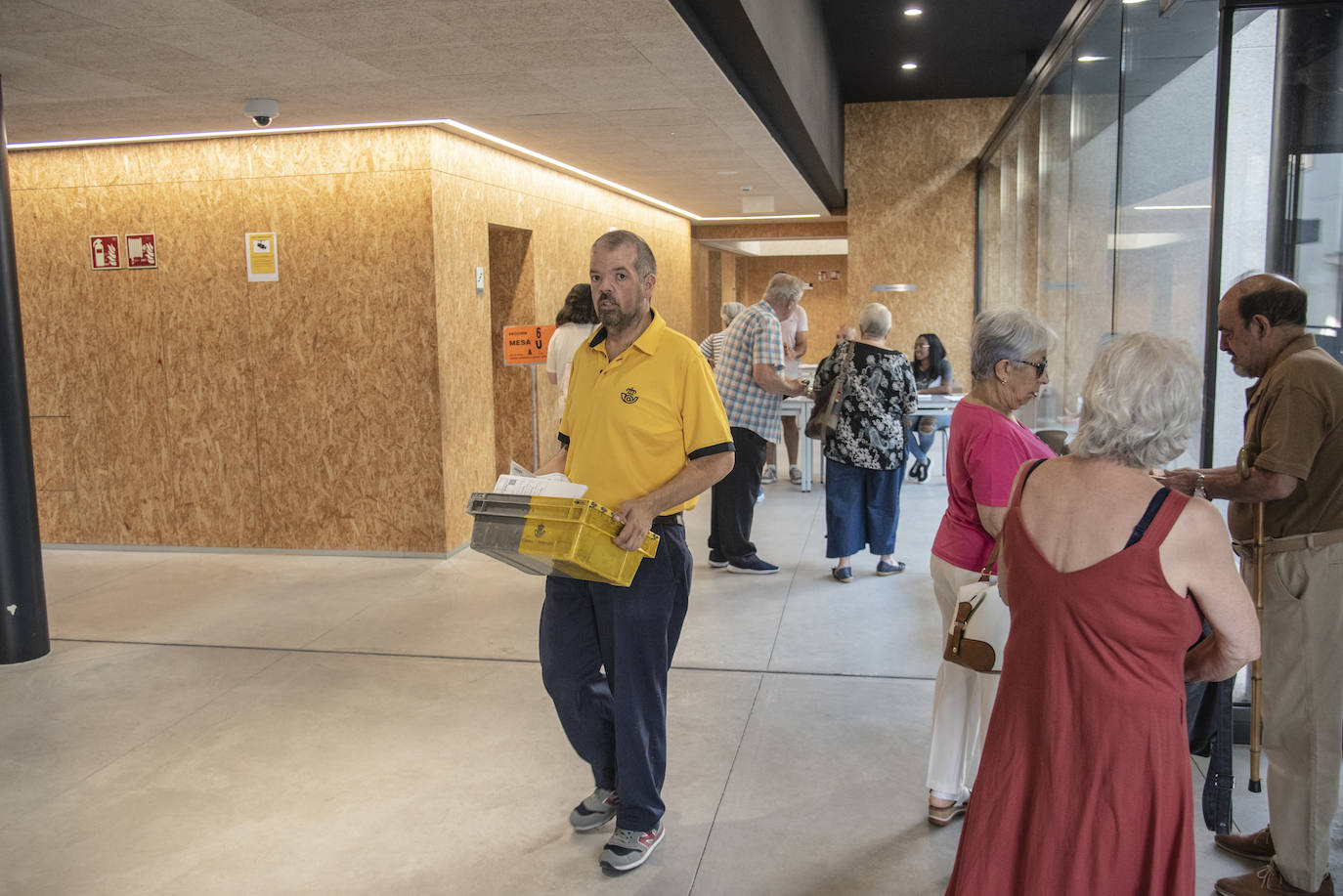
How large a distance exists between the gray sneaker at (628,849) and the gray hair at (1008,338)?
1.59m

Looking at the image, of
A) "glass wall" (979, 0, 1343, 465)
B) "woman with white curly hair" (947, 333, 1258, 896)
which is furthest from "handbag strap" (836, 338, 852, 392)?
"woman with white curly hair" (947, 333, 1258, 896)

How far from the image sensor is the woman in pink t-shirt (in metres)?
2.78

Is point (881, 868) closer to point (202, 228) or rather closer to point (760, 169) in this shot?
point (202, 228)

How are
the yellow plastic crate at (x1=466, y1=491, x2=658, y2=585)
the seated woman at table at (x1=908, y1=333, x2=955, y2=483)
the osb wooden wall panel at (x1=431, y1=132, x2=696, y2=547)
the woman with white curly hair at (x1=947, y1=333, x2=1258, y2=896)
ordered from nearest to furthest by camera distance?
the woman with white curly hair at (x1=947, y1=333, x2=1258, y2=896) → the yellow plastic crate at (x1=466, y1=491, x2=658, y2=585) → the osb wooden wall panel at (x1=431, y1=132, x2=696, y2=547) → the seated woman at table at (x1=908, y1=333, x2=955, y2=483)

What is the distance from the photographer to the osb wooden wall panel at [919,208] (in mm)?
13273

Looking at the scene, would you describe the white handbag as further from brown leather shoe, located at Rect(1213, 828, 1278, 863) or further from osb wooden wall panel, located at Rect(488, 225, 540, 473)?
osb wooden wall panel, located at Rect(488, 225, 540, 473)

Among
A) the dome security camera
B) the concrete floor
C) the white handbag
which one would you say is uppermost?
the dome security camera

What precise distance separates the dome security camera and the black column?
3.70 feet

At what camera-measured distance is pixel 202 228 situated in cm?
698

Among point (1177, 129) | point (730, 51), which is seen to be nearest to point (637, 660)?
point (1177, 129)

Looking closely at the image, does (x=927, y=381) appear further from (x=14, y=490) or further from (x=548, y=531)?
(x=548, y=531)

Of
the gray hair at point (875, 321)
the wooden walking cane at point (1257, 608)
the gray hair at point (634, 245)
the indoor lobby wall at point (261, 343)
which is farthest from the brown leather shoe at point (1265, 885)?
the indoor lobby wall at point (261, 343)

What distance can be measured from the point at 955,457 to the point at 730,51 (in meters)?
3.02

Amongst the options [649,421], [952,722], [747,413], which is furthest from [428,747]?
[747,413]
